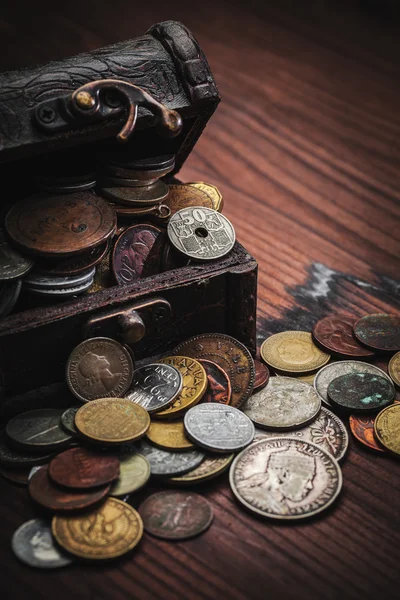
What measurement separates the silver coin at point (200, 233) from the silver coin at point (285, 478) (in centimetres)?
55

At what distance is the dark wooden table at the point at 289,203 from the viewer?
196cm

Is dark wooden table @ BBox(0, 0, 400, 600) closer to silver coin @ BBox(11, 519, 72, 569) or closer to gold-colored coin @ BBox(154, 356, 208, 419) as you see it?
silver coin @ BBox(11, 519, 72, 569)

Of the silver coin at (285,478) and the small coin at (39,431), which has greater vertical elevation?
the silver coin at (285,478)

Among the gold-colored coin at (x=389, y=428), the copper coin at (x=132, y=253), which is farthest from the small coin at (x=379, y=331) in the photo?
the copper coin at (x=132, y=253)

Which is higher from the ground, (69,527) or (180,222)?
(180,222)

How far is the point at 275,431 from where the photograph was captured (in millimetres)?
2297

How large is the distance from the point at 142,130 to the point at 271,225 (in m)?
0.81

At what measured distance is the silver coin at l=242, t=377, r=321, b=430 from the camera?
2.30 meters

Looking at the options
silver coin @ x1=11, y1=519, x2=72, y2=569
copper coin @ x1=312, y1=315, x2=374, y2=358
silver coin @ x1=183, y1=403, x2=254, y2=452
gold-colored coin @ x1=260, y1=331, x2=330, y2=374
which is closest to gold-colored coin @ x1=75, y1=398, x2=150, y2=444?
silver coin @ x1=183, y1=403, x2=254, y2=452

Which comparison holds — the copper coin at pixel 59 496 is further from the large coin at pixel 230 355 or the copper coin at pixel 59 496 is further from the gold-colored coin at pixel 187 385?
the large coin at pixel 230 355

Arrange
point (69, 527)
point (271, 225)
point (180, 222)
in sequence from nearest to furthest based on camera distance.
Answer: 1. point (69, 527)
2. point (180, 222)
3. point (271, 225)

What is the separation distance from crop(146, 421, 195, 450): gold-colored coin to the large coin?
180 millimetres

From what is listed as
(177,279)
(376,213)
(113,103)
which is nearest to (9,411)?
(177,279)

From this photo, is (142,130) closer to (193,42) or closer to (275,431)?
(193,42)
